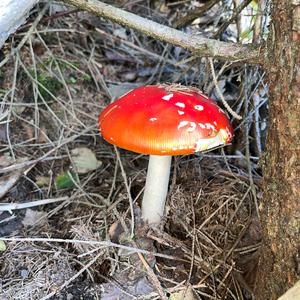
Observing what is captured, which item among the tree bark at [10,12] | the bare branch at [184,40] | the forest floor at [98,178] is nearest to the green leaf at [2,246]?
the forest floor at [98,178]

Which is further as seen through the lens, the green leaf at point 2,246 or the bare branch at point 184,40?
the green leaf at point 2,246

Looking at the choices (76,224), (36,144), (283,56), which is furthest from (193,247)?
(36,144)

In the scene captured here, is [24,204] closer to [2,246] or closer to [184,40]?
[2,246]

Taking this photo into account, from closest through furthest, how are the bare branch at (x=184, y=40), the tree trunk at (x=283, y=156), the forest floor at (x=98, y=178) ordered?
the tree trunk at (x=283, y=156) → the bare branch at (x=184, y=40) → the forest floor at (x=98, y=178)

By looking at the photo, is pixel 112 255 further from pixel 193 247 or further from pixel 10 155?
pixel 10 155

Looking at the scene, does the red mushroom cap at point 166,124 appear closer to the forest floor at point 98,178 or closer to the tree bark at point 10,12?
the forest floor at point 98,178

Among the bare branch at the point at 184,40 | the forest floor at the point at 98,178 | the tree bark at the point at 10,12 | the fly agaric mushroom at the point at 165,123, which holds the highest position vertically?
the tree bark at the point at 10,12

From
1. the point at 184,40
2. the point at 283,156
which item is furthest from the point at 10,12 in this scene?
the point at 283,156

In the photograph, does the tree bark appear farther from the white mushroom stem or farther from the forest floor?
the white mushroom stem
